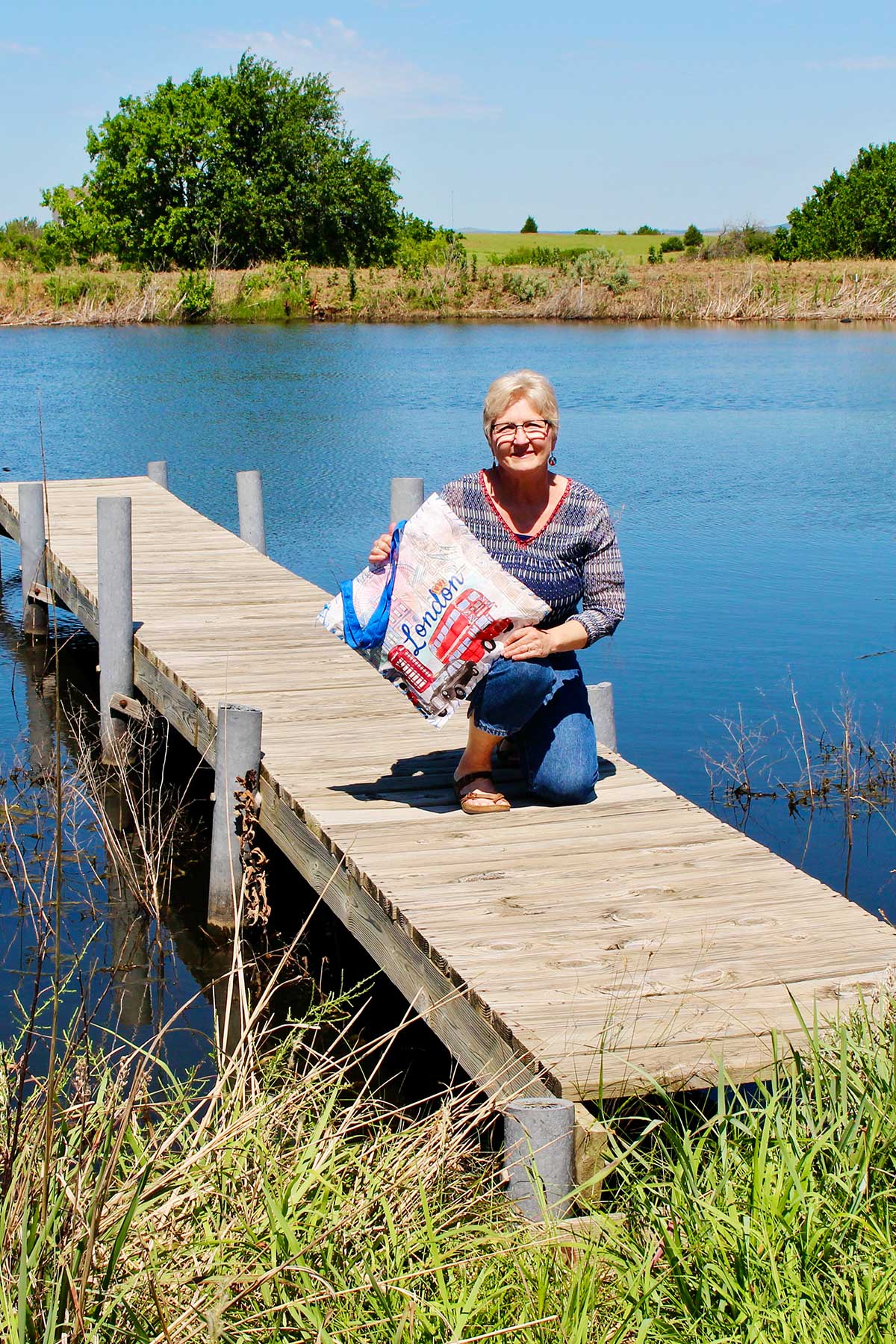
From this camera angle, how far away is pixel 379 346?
111 feet

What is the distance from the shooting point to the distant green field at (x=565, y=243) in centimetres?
6581

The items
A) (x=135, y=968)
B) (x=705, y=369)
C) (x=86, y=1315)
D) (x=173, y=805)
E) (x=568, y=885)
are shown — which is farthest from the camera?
(x=705, y=369)

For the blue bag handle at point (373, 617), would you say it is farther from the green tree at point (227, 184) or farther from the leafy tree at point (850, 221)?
the leafy tree at point (850, 221)

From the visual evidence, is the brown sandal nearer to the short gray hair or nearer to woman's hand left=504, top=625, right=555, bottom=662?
woman's hand left=504, top=625, right=555, bottom=662

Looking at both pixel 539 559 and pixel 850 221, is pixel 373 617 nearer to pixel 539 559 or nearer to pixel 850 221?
pixel 539 559

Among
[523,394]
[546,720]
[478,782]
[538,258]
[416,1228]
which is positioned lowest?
[416,1228]

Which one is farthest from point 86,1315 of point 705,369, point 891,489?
point 705,369

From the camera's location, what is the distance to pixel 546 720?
515cm

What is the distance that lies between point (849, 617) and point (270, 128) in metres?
49.0

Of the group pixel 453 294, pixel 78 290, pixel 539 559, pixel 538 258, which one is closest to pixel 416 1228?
pixel 539 559

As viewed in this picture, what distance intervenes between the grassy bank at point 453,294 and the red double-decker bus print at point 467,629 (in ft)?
121

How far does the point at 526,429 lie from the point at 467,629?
68 cm

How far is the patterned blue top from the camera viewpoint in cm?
491

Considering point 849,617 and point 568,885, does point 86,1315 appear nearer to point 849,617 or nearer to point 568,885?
point 568,885
